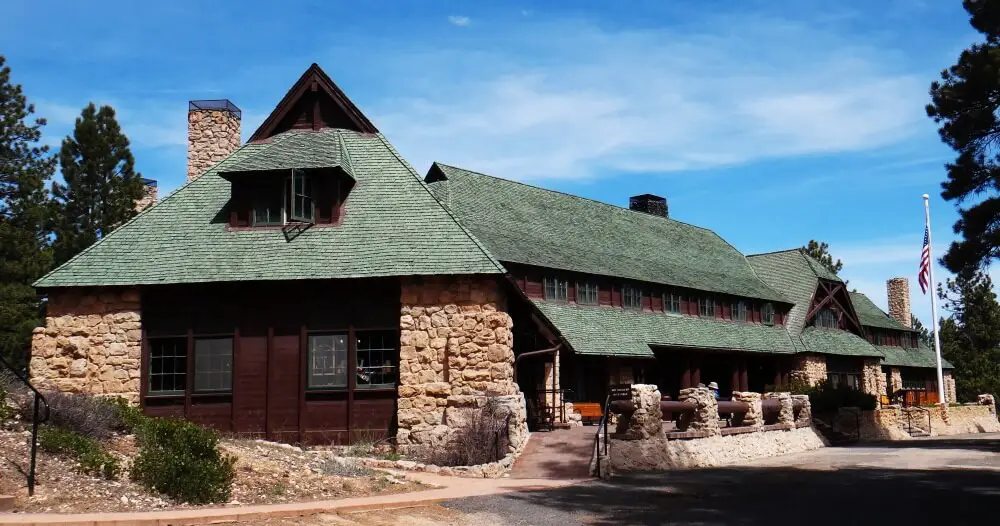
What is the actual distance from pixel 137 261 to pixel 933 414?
30.4 meters

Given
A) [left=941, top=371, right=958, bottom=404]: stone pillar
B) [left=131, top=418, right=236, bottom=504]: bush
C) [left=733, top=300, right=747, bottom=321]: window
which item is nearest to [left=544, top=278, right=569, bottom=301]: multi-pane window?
[left=733, top=300, right=747, bottom=321]: window

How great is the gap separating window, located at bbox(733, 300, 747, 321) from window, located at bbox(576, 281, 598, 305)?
9892 millimetres

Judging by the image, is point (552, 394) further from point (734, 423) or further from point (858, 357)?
point (858, 357)

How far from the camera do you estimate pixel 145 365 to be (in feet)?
65.4

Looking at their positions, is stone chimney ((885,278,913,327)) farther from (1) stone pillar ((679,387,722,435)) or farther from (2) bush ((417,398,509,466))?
(2) bush ((417,398,509,466))

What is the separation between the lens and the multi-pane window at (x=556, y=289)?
28359 mm

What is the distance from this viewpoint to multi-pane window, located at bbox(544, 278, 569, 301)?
93.0 ft

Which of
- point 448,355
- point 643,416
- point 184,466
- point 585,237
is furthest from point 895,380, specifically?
point 184,466

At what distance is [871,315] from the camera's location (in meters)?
50.5

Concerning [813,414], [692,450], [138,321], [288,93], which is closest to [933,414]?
[813,414]

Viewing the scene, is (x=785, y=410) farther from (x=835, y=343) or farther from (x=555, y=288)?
(x=835, y=343)

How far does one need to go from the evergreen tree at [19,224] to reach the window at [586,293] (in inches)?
759

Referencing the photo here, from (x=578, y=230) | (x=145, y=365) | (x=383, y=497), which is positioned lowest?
(x=383, y=497)

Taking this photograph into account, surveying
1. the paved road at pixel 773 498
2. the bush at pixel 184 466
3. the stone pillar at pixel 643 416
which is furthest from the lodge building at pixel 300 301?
the bush at pixel 184 466
